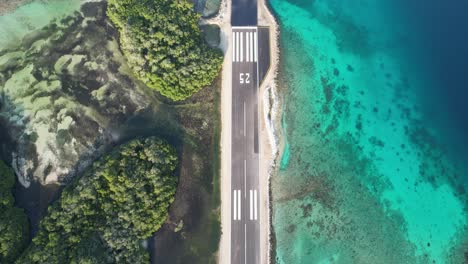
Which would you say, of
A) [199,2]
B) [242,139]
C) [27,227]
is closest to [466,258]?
[242,139]

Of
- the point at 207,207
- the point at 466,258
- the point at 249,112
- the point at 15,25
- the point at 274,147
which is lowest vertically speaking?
the point at 466,258

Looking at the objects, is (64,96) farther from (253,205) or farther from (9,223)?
(253,205)

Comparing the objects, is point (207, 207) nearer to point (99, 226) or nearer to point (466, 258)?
point (99, 226)

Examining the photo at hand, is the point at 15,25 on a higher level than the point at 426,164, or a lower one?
higher

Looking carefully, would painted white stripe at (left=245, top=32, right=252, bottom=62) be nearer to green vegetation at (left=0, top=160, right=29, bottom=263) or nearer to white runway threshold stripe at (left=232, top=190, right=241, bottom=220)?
white runway threshold stripe at (left=232, top=190, right=241, bottom=220)

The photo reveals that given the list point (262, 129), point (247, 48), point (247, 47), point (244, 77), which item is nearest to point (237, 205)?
point (262, 129)
